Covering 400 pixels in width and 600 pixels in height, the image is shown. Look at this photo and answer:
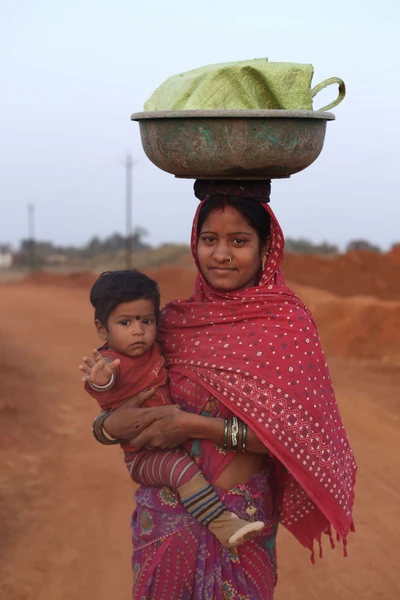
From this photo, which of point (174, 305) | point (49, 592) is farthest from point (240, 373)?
point (49, 592)

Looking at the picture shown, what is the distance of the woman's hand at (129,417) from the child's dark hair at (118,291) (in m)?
0.29

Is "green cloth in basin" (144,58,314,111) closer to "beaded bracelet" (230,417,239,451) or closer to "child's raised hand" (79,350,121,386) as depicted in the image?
"child's raised hand" (79,350,121,386)

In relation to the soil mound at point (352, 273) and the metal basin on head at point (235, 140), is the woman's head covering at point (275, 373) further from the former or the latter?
the soil mound at point (352, 273)

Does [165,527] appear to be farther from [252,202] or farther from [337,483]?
[252,202]

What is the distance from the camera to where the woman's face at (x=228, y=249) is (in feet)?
10.3

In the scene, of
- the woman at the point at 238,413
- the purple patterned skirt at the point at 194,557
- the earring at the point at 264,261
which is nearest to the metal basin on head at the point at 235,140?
the woman at the point at 238,413

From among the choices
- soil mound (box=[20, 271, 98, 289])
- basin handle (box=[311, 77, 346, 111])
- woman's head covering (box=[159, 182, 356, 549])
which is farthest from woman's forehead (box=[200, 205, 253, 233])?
soil mound (box=[20, 271, 98, 289])

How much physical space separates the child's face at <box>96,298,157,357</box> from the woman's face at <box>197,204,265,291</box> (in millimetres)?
264

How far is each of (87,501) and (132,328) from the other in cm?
416

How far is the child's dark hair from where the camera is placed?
10.4 ft

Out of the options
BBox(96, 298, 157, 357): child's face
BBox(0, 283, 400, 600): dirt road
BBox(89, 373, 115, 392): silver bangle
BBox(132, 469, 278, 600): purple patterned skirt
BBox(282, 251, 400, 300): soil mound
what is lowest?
BBox(282, 251, 400, 300): soil mound

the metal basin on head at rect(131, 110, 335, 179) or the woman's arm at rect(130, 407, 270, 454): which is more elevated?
the metal basin on head at rect(131, 110, 335, 179)

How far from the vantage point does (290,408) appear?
3.12m

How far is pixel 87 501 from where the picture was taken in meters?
7.01
